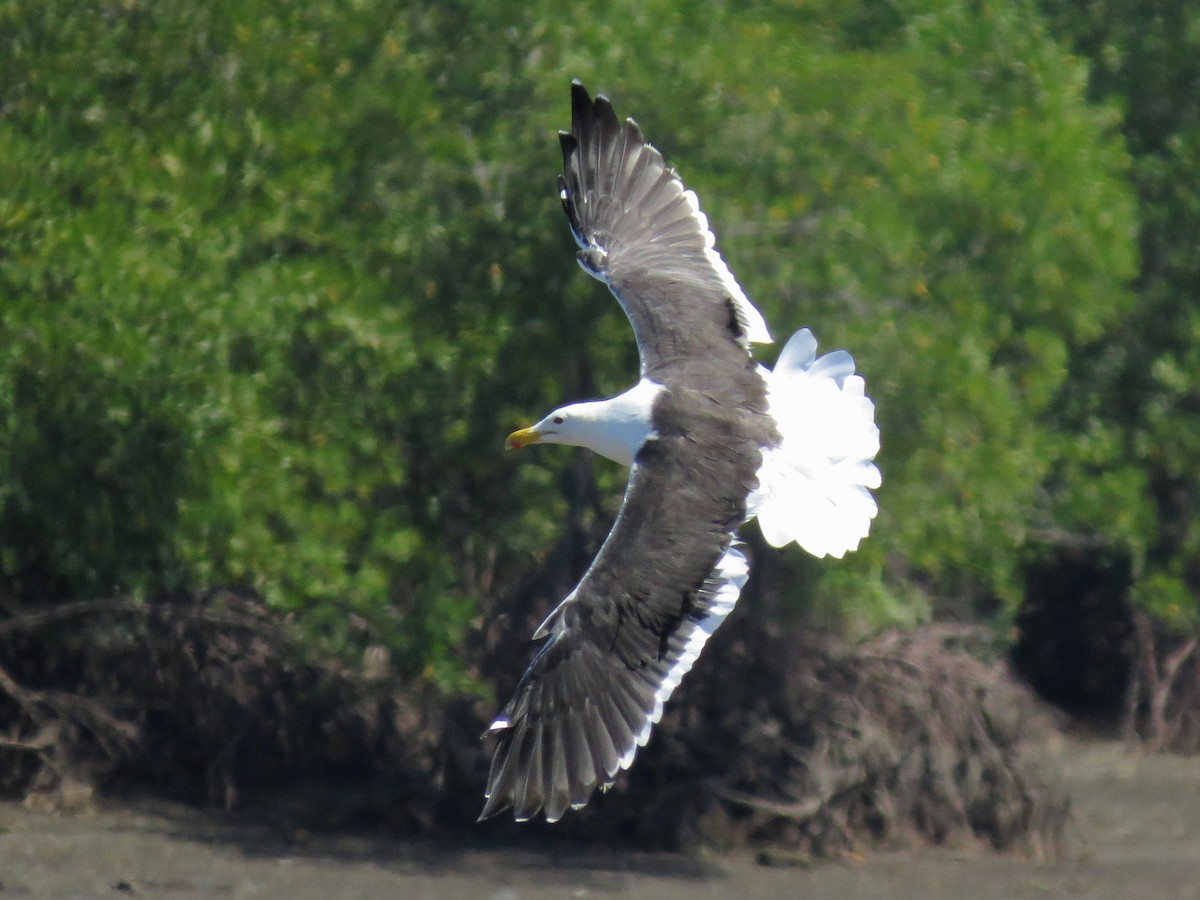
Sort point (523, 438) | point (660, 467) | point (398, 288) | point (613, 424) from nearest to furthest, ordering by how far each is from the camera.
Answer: point (660, 467) → point (613, 424) → point (523, 438) → point (398, 288)

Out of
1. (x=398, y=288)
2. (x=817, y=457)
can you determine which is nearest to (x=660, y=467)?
(x=817, y=457)

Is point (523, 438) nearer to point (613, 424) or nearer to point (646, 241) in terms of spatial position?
point (613, 424)

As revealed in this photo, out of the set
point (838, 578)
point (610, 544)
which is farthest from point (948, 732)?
point (610, 544)

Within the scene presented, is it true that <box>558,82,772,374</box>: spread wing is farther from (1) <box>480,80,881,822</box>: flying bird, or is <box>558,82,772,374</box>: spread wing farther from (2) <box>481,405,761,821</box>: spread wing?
(2) <box>481,405,761,821</box>: spread wing

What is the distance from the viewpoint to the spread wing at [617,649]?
6098 millimetres

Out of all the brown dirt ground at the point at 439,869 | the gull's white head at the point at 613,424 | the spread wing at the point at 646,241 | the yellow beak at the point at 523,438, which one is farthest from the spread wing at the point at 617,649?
the brown dirt ground at the point at 439,869

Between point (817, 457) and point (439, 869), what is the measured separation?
13.6ft

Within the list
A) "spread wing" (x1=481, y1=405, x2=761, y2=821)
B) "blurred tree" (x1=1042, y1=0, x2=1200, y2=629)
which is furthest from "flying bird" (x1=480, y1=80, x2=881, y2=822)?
"blurred tree" (x1=1042, y1=0, x2=1200, y2=629)

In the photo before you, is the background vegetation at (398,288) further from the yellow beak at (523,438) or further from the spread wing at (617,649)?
the spread wing at (617,649)

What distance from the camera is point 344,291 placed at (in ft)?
32.4

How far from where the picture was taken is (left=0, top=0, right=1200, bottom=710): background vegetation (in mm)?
9680

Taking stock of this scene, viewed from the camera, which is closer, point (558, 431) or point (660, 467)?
point (660, 467)

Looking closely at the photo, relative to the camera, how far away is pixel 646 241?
8.12 meters

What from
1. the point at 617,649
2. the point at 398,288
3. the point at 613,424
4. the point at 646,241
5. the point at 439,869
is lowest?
the point at 439,869
